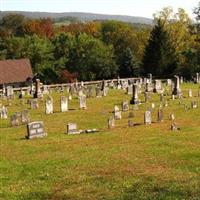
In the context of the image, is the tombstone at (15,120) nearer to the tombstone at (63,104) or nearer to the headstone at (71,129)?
the headstone at (71,129)

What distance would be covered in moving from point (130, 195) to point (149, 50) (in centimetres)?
5986

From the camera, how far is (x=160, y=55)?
72.1m

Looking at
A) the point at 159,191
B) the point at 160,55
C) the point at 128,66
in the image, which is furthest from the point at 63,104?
the point at 128,66

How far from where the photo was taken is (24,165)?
19.4 metres

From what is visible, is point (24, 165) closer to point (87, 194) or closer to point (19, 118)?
point (87, 194)

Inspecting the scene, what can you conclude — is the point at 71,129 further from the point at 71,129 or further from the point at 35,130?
the point at 35,130

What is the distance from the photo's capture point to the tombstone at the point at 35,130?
25.5 m

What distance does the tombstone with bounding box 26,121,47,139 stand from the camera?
83.7 ft

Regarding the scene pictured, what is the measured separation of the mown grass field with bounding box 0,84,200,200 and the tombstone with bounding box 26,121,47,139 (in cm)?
47

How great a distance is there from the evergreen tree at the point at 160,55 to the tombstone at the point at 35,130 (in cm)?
4710

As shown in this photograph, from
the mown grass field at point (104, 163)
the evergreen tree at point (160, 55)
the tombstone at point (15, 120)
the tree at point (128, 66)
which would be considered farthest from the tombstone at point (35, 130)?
the tree at point (128, 66)

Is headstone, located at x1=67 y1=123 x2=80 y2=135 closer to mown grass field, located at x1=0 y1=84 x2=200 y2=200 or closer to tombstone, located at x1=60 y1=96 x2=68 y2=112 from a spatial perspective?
mown grass field, located at x1=0 y1=84 x2=200 y2=200

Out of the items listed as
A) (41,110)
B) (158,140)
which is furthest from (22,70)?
(158,140)

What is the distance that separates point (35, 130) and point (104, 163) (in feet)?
24.9
